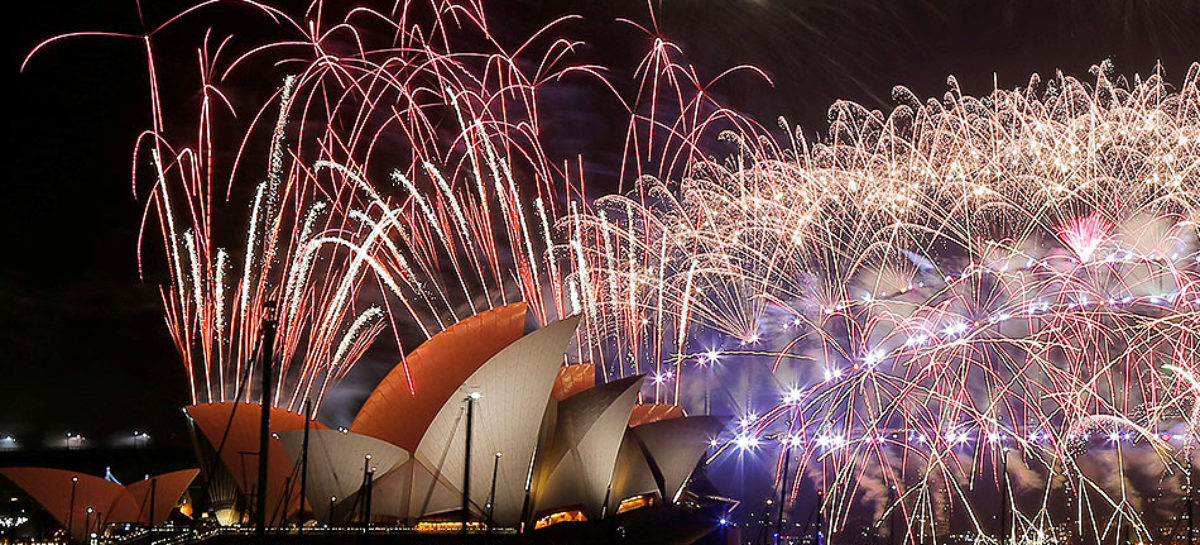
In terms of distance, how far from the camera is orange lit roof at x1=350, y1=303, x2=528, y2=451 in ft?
141

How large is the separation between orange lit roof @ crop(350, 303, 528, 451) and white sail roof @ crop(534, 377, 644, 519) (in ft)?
14.5

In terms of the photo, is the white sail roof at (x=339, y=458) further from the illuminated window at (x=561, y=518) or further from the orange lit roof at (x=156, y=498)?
the orange lit roof at (x=156, y=498)

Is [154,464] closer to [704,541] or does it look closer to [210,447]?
[210,447]

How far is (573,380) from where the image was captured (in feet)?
161

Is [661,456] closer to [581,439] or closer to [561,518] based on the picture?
[561,518]

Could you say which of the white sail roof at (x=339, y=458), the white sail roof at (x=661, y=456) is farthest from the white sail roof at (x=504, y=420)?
the white sail roof at (x=661, y=456)

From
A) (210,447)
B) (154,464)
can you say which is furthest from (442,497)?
(154,464)

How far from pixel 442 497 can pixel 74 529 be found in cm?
3089

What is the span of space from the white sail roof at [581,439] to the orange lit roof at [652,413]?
22.4 feet

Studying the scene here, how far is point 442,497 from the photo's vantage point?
43.4 m

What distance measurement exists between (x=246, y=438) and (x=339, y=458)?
308 inches

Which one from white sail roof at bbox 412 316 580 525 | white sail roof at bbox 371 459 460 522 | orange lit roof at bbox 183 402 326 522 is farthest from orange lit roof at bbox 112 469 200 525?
white sail roof at bbox 412 316 580 525

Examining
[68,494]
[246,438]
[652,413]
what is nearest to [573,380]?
[652,413]

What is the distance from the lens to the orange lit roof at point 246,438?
46250 millimetres
